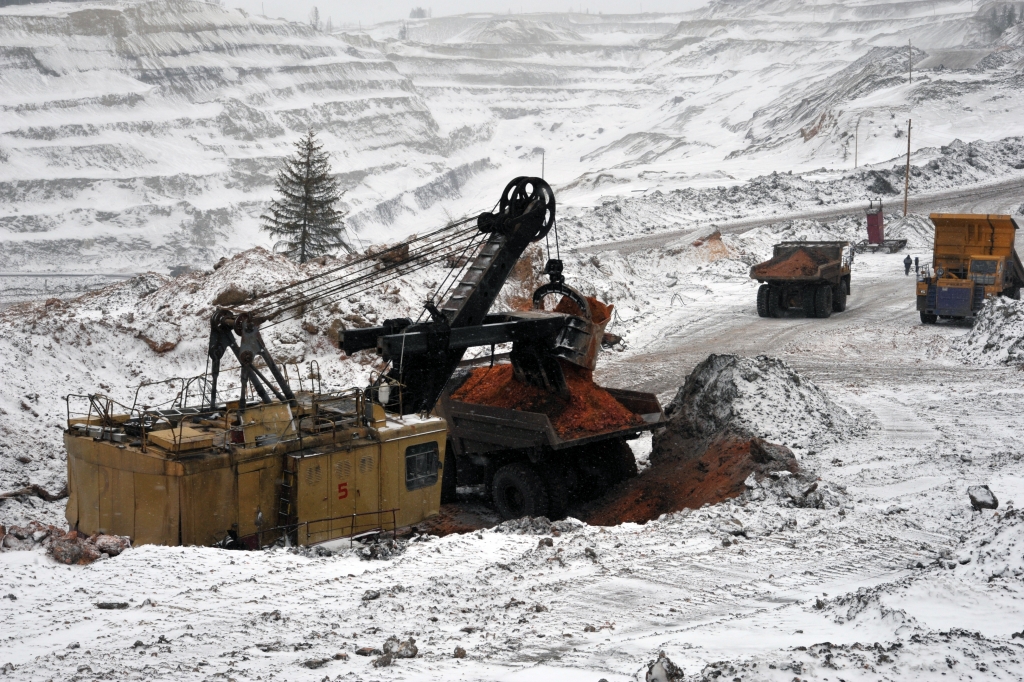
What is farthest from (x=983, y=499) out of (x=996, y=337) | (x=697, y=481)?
(x=996, y=337)

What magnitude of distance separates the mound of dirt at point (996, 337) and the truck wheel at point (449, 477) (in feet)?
39.0

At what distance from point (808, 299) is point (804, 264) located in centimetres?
98

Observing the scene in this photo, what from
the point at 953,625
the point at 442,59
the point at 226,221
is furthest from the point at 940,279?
the point at 442,59

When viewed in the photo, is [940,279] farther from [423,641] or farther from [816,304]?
[423,641]

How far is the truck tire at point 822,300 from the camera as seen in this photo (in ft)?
87.0

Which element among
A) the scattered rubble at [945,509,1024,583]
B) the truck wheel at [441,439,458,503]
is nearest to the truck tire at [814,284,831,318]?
the truck wheel at [441,439,458,503]

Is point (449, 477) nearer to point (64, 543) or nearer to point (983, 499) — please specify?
point (64, 543)

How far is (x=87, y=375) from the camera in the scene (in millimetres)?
18750

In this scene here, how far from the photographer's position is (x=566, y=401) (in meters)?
13.6

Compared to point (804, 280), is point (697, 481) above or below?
below

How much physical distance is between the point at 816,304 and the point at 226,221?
4941cm

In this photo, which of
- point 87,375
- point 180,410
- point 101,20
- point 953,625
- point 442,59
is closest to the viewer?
point 953,625

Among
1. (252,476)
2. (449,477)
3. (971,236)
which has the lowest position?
(449,477)

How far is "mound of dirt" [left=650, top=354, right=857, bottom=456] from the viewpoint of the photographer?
14.6 metres
